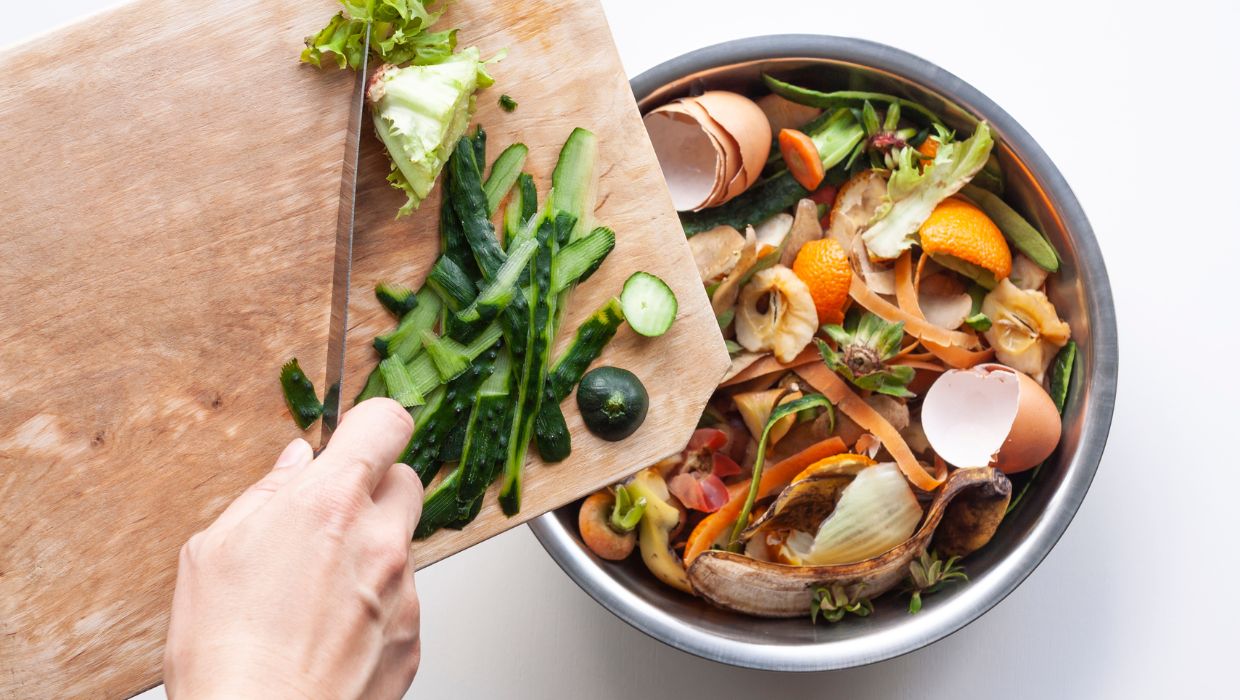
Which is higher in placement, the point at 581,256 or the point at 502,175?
the point at 502,175

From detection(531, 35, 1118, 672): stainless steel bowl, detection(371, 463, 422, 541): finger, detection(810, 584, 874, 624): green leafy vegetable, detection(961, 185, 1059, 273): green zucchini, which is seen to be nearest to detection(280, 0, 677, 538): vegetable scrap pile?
detection(371, 463, 422, 541): finger

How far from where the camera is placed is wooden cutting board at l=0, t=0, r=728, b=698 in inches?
55.2

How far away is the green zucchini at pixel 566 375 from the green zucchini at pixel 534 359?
0.02m

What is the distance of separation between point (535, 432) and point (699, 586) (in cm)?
46

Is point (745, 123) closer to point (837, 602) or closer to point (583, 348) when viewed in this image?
point (583, 348)

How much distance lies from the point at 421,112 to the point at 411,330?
354mm

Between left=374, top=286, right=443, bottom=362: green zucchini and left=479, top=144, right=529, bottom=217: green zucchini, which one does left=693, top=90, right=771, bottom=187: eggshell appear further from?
left=374, top=286, right=443, bottom=362: green zucchini

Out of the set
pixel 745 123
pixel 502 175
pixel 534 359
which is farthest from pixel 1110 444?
pixel 502 175

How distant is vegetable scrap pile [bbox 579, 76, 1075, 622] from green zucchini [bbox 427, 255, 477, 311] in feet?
1.65

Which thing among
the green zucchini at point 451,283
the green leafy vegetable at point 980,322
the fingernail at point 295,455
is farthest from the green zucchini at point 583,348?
the green leafy vegetable at point 980,322

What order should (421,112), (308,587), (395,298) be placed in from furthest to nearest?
(395,298), (421,112), (308,587)

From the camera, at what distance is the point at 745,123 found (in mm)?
1798

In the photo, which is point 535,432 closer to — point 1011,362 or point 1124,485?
point 1011,362

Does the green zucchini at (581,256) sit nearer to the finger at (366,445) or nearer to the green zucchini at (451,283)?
the green zucchini at (451,283)
